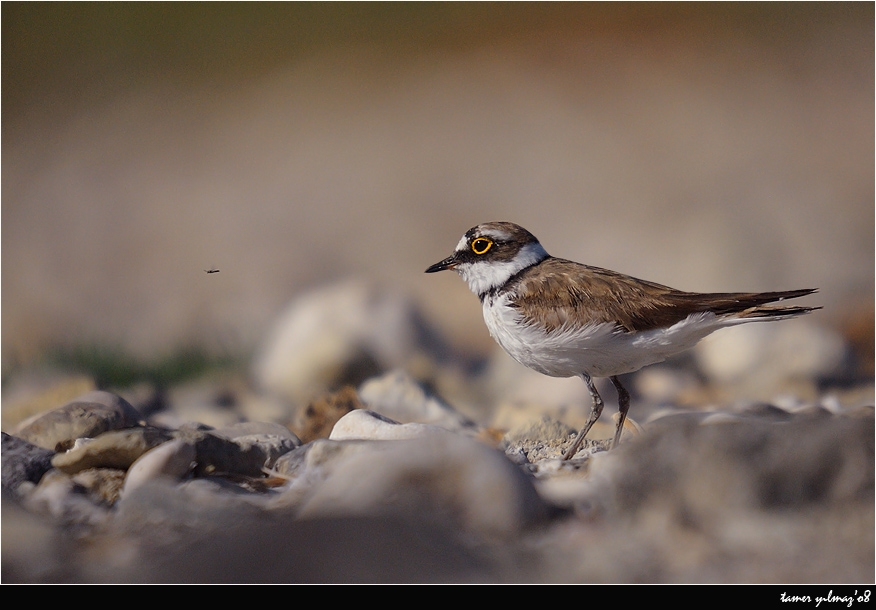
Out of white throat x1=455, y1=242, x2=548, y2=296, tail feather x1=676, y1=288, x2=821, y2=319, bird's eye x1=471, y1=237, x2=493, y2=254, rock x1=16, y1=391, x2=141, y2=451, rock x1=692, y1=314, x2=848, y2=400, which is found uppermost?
bird's eye x1=471, y1=237, x2=493, y2=254

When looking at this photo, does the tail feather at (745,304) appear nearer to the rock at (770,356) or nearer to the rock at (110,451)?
the rock at (110,451)

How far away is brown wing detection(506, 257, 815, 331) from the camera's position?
318 centimetres

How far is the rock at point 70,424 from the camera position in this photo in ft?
11.7

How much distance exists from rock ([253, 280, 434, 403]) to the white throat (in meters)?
2.07

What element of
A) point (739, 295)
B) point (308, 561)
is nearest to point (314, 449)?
point (308, 561)

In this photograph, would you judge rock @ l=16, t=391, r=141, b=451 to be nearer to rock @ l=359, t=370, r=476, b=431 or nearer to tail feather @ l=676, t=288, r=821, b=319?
rock @ l=359, t=370, r=476, b=431

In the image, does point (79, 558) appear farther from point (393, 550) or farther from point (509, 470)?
point (509, 470)

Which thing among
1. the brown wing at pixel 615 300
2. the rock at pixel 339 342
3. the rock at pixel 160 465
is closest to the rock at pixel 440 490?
the rock at pixel 160 465

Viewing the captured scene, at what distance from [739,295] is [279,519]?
2.02 m

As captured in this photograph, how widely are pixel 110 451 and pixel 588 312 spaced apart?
2027mm

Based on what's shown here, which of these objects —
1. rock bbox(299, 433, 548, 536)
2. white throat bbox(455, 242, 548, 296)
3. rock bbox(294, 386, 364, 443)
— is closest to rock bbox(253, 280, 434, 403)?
rock bbox(294, 386, 364, 443)

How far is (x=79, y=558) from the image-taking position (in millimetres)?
2520

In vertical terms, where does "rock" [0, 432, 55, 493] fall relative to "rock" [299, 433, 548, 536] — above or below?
above

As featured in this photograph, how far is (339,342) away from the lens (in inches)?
222
